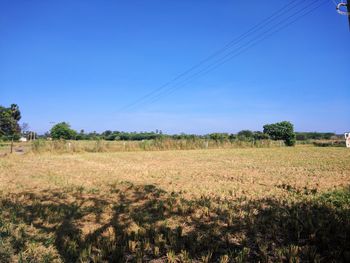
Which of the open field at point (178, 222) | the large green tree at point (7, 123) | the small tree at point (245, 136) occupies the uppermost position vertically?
the large green tree at point (7, 123)

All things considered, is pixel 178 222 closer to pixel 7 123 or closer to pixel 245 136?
pixel 245 136

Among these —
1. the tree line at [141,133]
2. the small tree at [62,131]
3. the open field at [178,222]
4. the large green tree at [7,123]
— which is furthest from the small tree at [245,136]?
the small tree at [62,131]

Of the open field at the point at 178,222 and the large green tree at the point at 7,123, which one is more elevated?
the large green tree at the point at 7,123

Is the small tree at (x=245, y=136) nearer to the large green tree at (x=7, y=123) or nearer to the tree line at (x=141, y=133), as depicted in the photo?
the tree line at (x=141, y=133)

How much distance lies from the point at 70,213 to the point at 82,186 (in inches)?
115

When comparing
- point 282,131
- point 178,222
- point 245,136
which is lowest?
point 178,222

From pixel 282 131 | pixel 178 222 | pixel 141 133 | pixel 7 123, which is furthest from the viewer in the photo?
pixel 141 133

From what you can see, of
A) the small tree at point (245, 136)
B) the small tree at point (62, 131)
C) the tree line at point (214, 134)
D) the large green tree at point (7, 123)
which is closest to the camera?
the small tree at point (245, 136)

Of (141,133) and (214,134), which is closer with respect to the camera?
(214,134)

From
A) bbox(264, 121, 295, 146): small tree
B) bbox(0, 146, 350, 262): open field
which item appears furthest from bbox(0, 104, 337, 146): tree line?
bbox(0, 146, 350, 262): open field

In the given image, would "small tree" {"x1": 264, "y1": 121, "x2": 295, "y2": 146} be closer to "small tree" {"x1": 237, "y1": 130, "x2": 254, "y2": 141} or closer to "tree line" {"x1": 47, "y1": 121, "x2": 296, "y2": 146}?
"tree line" {"x1": 47, "y1": 121, "x2": 296, "y2": 146}

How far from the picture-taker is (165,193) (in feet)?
23.7

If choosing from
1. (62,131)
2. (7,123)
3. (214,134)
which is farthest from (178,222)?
(62,131)

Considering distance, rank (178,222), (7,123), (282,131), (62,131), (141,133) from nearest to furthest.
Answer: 1. (178,222)
2. (7,123)
3. (282,131)
4. (62,131)
5. (141,133)
